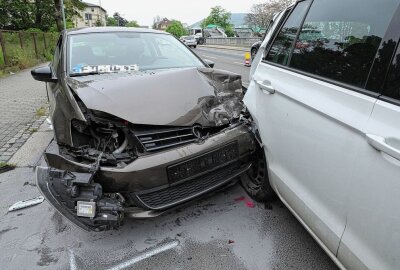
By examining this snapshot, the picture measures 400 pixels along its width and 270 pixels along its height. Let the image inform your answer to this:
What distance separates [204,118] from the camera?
2928 mm

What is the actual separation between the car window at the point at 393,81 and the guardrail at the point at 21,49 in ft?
46.9

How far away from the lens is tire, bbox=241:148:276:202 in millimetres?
3041

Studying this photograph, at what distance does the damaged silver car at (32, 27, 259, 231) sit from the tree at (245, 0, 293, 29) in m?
44.5

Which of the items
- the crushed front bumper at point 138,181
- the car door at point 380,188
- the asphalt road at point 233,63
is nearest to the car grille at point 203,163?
the crushed front bumper at point 138,181

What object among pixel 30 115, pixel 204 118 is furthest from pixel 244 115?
pixel 30 115

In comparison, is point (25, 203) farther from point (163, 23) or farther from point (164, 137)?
point (163, 23)

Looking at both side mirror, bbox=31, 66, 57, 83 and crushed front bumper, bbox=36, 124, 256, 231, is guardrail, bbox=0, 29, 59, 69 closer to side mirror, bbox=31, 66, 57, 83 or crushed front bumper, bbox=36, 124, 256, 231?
side mirror, bbox=31, 66, 57, 83

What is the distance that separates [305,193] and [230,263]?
32.1 inches

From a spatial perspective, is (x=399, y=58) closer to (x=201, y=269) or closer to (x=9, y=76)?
(x=201, y=269)

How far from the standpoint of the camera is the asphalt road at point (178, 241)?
8.27ft

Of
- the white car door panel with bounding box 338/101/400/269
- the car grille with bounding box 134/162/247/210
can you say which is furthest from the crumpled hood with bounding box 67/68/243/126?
the white car door panel with bounding box 338/101/400/269

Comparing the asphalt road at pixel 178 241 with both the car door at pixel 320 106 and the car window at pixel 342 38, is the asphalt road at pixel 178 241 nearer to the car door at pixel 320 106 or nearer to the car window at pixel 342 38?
the car door at pixel 320 106

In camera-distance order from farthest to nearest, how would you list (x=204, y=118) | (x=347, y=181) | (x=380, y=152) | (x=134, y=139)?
(x=204, y=118)
(x=134, y=139)
(x=347, y=181)
(x=380, y=152)

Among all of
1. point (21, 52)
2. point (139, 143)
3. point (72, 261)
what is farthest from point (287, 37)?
point (21, 52)
